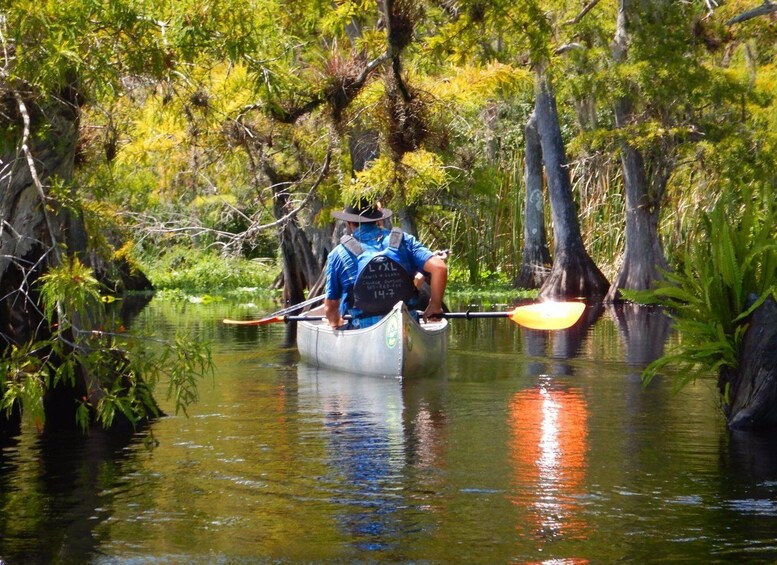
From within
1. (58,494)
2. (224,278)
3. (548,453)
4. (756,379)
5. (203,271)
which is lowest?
(58,494)

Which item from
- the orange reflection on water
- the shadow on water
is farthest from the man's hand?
the shadow on water

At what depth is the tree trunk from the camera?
1416 inches

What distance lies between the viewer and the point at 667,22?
2716 cm

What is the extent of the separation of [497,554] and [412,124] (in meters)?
16.3

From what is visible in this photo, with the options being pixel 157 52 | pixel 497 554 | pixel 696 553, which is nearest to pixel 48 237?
pixel 157 52

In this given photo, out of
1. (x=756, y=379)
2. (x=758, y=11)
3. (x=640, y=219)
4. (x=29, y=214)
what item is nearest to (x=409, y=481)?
(x=756, y=379)

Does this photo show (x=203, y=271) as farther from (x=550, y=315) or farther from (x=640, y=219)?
(x=550, y=315)

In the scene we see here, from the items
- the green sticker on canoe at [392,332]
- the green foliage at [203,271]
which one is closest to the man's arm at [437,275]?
the green sticker on canoe at [392,332]

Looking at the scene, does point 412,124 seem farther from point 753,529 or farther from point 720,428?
point 753,529

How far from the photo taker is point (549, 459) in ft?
36.2

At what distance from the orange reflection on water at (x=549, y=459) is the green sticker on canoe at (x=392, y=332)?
5.32ft

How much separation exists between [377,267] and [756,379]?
571 centimetres

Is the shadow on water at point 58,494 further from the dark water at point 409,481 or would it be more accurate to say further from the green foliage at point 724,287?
the green foliage at point 724,287

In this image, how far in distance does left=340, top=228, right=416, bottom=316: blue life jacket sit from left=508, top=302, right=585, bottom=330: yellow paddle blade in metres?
1.31
